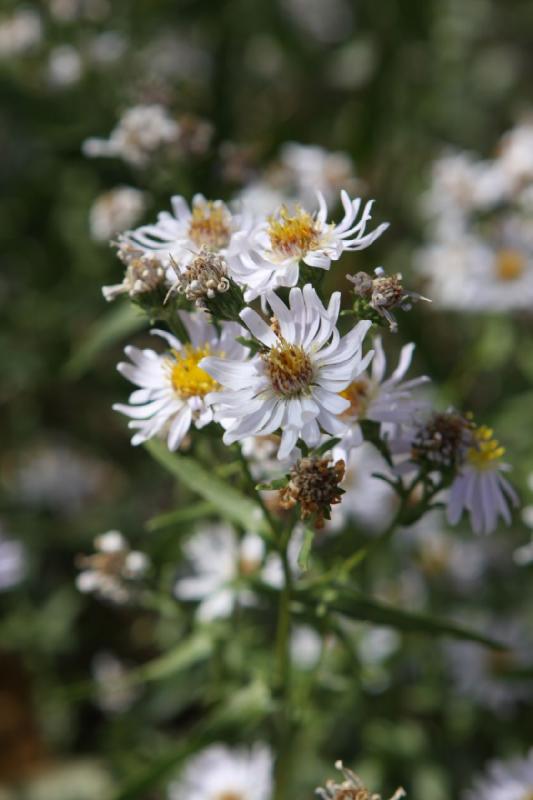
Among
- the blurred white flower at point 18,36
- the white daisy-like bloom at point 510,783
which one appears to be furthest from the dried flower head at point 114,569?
the blurred white flower at point 18,36

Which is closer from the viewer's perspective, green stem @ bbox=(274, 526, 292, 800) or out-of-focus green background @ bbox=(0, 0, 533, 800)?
green stem @ bbox=(274, 526, 292, 800)

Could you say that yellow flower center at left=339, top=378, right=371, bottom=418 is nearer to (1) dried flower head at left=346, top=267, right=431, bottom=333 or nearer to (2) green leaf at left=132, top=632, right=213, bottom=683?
(1) dried flower head at left=346, top=267, right=431, bottom=333

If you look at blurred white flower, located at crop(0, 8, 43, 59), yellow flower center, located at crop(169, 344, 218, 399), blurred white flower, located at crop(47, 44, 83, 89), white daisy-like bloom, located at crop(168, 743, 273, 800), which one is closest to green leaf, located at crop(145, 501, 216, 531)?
yellow flower center, located at crop(169, 344, 218, 399)

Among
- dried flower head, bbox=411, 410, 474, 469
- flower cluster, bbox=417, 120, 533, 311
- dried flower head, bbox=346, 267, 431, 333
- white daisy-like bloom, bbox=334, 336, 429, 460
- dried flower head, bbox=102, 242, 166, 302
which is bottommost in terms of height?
dried flower head, bbox=411, 410, 474, 469

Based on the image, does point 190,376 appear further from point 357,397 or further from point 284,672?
point 284,672

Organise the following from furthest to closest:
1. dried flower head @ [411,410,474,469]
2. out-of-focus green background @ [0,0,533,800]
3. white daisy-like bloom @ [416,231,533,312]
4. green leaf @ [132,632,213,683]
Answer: white daisy-like bloom @ [416,231,533,312]
out-of-focus green background @ [0,0,533,800]
green leaf @ [132,632,213,683]
dried flower head @ [411,410,474,469]

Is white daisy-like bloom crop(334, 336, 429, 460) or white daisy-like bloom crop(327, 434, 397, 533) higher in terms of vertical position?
white daisy-like bloom crop(327, 434, 397, 533)
